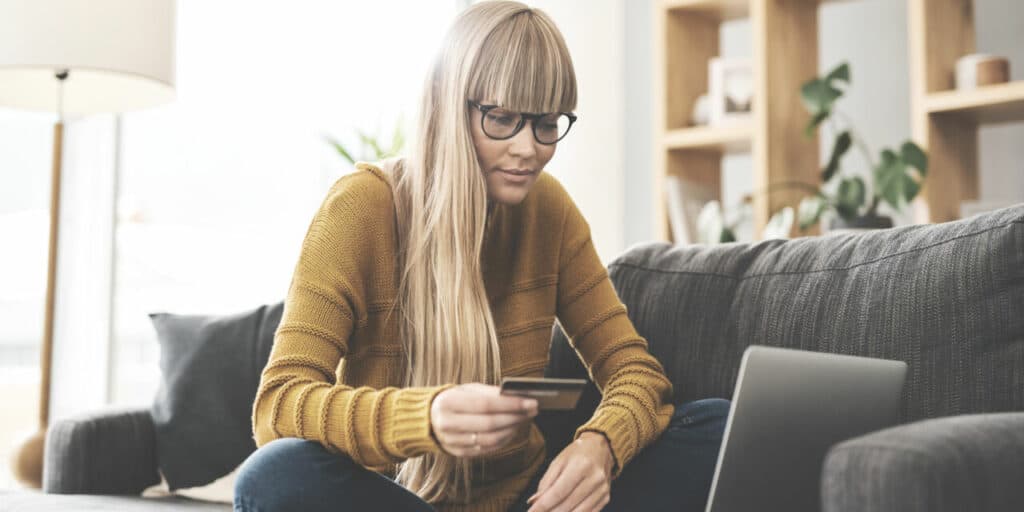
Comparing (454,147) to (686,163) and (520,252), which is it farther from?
(686,163)

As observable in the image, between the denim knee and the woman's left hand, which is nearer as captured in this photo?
the denim knee

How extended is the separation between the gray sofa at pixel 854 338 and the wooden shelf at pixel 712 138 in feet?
4.53

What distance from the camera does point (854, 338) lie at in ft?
4.84

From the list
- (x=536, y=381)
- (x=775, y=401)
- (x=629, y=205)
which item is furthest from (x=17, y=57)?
(x=629, y=205)

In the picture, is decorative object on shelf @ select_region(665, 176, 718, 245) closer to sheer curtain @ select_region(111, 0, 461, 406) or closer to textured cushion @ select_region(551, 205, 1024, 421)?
sheer curtain @ select_region(111, 0, 461, 406)

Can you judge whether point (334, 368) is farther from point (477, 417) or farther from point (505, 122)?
point (505, 122)

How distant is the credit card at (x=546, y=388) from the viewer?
99 cm

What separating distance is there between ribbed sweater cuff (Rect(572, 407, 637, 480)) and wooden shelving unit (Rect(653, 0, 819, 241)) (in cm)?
185

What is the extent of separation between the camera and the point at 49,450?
1897 mm

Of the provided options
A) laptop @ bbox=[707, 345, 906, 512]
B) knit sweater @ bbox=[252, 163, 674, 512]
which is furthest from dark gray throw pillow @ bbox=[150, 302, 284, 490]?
laptop @ bbox=[707, 345, 906, 512]

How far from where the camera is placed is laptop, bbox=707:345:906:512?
1.03m

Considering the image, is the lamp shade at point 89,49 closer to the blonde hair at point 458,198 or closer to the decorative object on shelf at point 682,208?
the blonde hair at point 458,198

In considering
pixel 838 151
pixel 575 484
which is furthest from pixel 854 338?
pixel 838 151

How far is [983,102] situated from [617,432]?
1.85m
